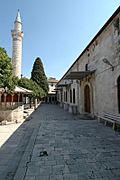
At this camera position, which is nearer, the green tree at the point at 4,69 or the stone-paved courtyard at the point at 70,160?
the stone-paved courtyard at the point at 70,160

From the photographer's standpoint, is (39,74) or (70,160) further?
(39,74)

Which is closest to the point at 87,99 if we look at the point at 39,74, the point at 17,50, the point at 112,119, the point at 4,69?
the point at 112,119

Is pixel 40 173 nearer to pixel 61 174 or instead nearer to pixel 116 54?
pixel 61 174

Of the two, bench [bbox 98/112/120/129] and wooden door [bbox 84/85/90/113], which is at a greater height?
wooden door [bbox 84/85/90/113]

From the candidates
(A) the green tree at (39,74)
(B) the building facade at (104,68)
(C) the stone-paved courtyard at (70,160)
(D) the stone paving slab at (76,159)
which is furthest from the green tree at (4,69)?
(A) the green tree at (39,74)

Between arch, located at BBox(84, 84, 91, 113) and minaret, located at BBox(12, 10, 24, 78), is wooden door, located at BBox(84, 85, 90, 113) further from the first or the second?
minaret, located at BBox(12, 10, 24, 78)

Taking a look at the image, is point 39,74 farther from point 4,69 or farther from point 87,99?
point 4,69

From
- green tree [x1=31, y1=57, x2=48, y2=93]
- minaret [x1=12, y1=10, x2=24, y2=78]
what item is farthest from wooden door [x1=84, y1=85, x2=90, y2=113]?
green tree [x1=31, y1=57, x2=48, y2=93]

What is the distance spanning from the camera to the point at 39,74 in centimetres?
4319

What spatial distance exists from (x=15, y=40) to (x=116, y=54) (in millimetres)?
25379

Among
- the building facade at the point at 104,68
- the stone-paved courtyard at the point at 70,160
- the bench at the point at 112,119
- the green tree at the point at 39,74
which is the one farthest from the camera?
the green tree at the point at 39,74

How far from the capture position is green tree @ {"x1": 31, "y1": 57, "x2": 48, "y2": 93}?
4256 centimetres

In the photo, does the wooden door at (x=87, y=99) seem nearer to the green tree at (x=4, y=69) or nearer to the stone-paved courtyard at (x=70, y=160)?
the green tree at (x=4, y=69)

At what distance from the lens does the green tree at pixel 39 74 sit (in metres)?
42.6
